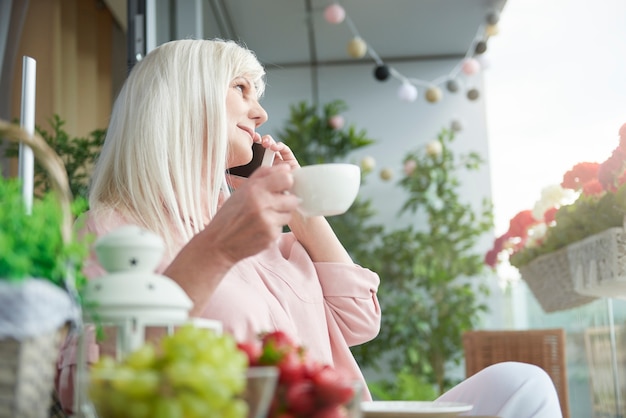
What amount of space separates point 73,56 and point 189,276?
2490 millimetres

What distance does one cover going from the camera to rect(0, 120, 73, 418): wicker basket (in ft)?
1.76

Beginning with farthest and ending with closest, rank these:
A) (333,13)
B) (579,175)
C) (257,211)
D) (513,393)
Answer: (333,13) → (579,175) → (513,393) → (257,211)

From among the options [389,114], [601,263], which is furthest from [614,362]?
[389,114]

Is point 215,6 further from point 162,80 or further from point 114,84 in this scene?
point 162,80

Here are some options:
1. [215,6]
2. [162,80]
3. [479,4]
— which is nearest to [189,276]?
[162,80]

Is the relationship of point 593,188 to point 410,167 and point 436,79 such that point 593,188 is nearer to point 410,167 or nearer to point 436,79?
point 410,167

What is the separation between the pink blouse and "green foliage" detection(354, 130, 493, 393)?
3.44 meters

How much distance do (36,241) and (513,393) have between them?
745 mm

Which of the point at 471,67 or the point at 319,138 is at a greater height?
the point at 471,67

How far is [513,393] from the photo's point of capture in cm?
106

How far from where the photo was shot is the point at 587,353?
2965 mm

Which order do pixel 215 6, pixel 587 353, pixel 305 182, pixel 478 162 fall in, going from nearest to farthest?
pixel 305 182, pixel 587 353, pixel 215 6, pixel 478 162

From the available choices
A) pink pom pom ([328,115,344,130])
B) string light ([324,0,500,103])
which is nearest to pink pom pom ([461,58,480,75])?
string light ([324,0,500,103])

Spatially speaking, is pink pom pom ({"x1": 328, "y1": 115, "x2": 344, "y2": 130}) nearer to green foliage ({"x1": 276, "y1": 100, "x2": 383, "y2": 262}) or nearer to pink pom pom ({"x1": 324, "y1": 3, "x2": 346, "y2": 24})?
green foliage ({"x1": 276, "y1": 100, "x2": 383, "y2": 262})
